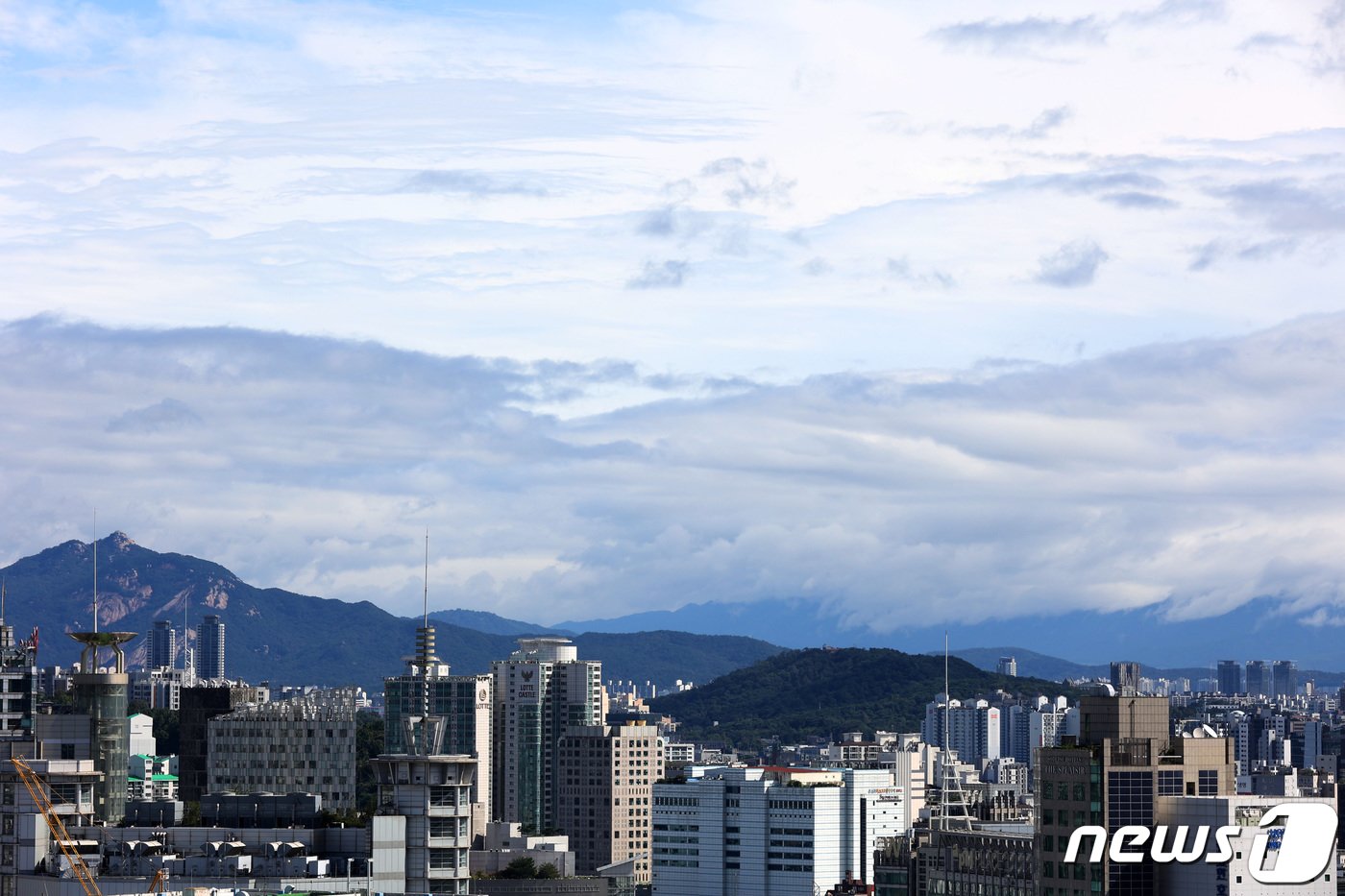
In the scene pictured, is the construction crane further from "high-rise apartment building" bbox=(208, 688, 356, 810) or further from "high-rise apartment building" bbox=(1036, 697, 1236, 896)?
"high-rise apartment building" bbox=(208, 688, 356, 810)

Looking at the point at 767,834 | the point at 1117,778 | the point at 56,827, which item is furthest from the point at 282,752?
the point at 1117,778

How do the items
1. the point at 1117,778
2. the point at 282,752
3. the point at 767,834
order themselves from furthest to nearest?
the point at 767,834 < the point at 282,752 < the point at 1117,778

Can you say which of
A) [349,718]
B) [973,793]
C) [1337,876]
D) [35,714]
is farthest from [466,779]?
[349,718]

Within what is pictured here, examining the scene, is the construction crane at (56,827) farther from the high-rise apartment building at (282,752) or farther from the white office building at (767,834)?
the white office building at (767,834)

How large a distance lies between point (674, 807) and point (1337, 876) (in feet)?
248

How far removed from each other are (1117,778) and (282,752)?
243 ft

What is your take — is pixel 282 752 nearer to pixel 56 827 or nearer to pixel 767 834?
pixel 767 834

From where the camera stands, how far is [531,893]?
118062mm

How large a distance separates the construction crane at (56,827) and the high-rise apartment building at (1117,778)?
3438cm

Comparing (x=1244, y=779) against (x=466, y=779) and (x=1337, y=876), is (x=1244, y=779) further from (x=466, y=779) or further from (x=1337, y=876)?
(x=466, y=779)

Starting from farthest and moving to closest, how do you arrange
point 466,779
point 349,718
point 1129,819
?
point 349,718 → point 1129,819 → point 466,779

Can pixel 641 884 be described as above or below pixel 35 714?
below

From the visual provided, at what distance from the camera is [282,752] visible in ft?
469

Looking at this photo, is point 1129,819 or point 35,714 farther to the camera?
point 35,714
